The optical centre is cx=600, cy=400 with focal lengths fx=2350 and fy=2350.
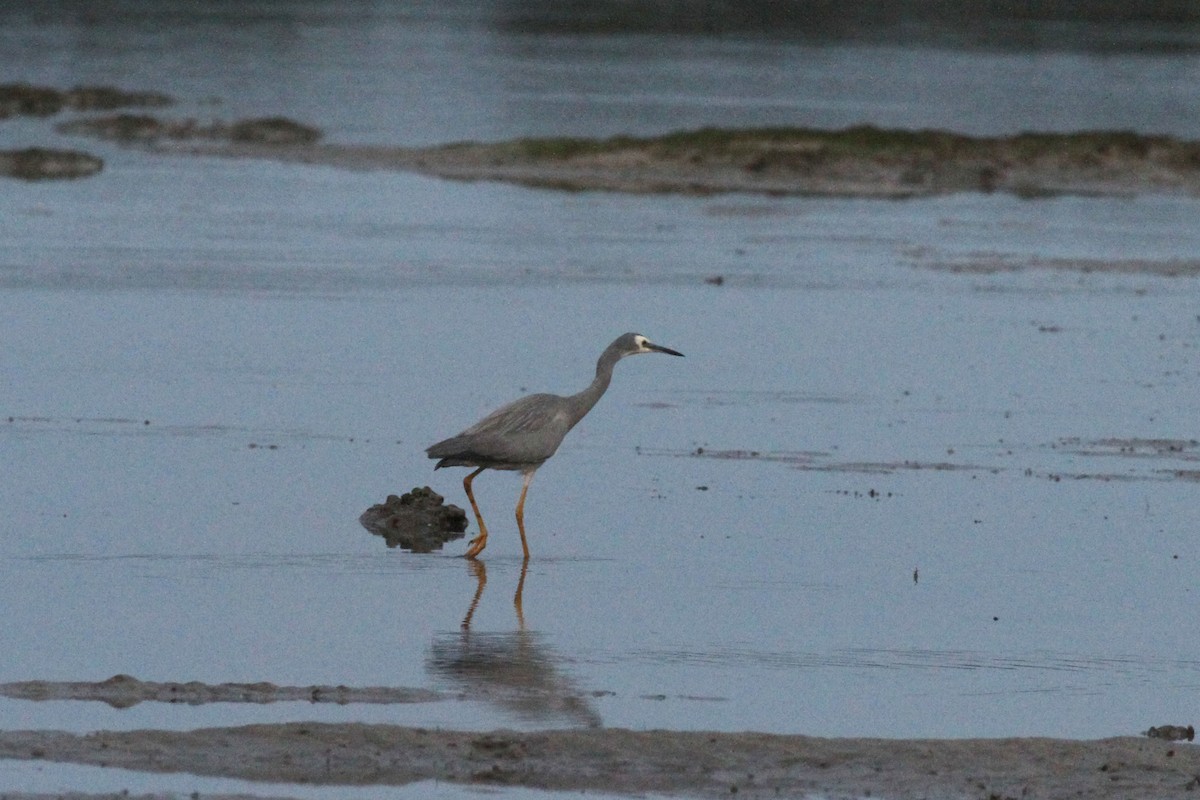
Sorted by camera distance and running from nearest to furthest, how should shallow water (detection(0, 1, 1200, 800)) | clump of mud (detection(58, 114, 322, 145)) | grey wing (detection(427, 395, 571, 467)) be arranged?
shallow water (detection(0, 1, 1200, 800)), grey wing (detection(427, 395, 571, 467)), clump of mud (detection(58, 114, 322, 145))

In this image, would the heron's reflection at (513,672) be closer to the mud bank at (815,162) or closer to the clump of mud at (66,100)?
the mud bank at (815,162)

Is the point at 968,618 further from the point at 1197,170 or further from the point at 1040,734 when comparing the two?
the point at 1197,170

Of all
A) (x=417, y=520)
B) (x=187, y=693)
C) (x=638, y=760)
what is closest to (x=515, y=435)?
(x=417, y=520)

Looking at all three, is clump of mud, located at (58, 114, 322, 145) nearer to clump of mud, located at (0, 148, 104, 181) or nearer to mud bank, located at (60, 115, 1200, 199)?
mud bank, located at (60, 115, 1200, 199)

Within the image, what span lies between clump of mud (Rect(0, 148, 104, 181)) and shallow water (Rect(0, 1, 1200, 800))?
22.5 feet

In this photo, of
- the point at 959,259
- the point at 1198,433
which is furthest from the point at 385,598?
the point at 959,259

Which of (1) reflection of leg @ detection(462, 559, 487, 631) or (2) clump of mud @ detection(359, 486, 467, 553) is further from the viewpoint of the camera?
(2) clump of mud @ detection(359, 486, 467, 553)

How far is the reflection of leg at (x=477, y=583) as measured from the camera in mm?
12795

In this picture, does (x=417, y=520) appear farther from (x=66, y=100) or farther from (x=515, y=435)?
(x=66, y=100)

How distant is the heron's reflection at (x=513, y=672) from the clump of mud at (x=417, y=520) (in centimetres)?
224

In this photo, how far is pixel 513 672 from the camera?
11.4 m

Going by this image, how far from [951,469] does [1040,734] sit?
7.27 metres

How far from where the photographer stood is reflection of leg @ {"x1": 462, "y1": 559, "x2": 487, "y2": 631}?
42.0ft

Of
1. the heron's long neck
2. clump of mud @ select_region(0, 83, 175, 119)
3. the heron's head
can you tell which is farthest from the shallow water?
clump of mud @ select_region(0, 83, 175, 119)
